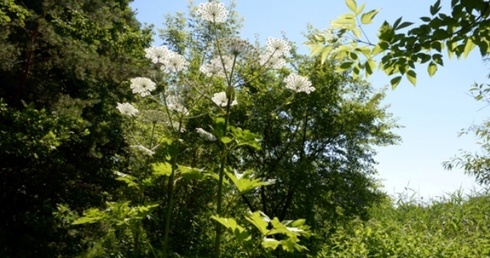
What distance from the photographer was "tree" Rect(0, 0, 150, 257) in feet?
23.4

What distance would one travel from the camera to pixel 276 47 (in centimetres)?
252

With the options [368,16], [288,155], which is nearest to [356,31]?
[368,16]

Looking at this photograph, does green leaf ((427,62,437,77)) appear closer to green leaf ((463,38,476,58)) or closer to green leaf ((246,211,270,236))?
green leaf ((463,38,476,58))

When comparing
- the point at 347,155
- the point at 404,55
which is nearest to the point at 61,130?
the point at 347,155

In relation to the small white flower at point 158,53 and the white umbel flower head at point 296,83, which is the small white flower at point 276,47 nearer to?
the white umbel flower head at point 296,83

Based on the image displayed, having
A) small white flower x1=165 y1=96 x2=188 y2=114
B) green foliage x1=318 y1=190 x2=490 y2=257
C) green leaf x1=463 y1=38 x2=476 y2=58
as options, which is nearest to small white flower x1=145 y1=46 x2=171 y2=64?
small white flower x1=165 y1=96 x2=188 y2=114

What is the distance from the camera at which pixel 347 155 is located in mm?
9109

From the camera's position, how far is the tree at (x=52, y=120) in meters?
7.12

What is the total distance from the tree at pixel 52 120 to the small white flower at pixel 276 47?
207 inches

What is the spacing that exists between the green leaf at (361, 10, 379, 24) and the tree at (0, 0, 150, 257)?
6036 mm

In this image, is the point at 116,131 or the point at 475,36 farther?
the point at 116,131

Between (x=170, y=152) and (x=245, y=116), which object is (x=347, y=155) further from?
(x=170, y=152)

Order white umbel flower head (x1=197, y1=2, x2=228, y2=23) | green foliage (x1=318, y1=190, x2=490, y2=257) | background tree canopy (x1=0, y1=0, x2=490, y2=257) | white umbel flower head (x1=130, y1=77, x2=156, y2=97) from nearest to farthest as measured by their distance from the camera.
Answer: white umbel flower head (x1=197, y1=2, x2=228, y2=23) < white umbel flower head (x1=130, y1=77, x2=156, y2=97) < green foliage (x1=318, y1=190, x2=490, y2=257) < background tree canopy (x1=0, y1=0, x2=490, y2=257)

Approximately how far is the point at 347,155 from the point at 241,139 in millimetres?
7167
